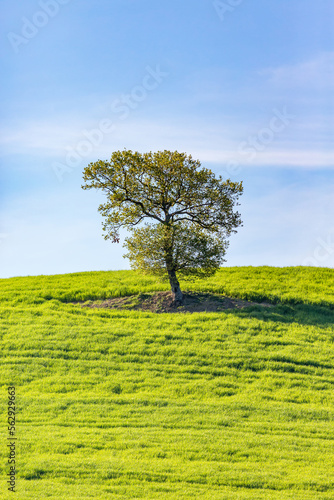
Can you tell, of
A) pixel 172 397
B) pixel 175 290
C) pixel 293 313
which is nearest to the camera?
pixel 172 397

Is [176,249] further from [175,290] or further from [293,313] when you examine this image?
[293,313]

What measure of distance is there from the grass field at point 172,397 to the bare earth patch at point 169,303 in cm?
97

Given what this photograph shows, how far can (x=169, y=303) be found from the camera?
86.5ft

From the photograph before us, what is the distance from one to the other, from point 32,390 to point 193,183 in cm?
1481

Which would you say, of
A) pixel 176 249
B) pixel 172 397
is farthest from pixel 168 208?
pixel 172 397

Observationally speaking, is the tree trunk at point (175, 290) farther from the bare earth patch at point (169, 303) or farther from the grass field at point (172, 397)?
the grass field at point (172, 397)

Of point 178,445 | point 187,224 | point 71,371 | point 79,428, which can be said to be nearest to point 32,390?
point 71,371

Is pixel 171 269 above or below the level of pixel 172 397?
above

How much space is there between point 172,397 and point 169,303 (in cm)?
1115

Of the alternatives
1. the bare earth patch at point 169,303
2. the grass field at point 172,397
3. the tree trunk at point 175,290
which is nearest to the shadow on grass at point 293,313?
the grass field at point 172,397

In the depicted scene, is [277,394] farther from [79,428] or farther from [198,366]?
[79,428]

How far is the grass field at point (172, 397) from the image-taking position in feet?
33.6

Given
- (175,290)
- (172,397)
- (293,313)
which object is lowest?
(172,397)

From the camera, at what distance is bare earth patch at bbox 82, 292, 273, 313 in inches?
1003
